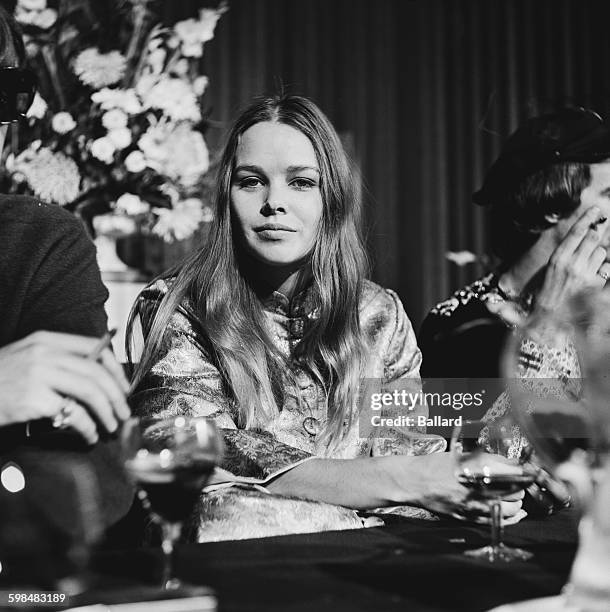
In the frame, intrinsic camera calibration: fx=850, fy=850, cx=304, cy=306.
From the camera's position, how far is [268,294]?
177 cm

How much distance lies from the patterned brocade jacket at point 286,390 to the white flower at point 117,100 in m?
0.57

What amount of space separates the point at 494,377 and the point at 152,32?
122 cm

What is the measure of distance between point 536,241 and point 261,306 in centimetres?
84

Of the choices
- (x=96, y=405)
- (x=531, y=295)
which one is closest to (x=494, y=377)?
(x=531, y=295)

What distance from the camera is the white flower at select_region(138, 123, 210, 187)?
6.89ft

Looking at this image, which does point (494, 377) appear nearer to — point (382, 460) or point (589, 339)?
point (382, 460)

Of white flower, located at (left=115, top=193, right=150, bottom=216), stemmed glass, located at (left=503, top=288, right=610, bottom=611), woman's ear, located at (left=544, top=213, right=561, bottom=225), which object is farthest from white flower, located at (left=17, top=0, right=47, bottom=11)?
stemmed glass, located at (left=503, top=288, right=610, bottom=611)

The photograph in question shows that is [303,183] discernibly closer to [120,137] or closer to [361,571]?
[120,137]

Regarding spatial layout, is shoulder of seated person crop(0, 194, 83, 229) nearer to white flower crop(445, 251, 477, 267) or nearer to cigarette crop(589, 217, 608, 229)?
cigarette crop(589, 217, 608, 229)

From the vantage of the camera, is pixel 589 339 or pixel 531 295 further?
A: pixel 531 295

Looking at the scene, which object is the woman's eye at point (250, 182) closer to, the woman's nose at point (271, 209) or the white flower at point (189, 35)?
the woman's nose at point (271, 209)

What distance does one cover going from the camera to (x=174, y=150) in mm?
2111

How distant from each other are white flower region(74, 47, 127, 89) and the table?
1.41 metres

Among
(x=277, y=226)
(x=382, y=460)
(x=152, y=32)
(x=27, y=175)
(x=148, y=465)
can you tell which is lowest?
(x=382, y=460)
